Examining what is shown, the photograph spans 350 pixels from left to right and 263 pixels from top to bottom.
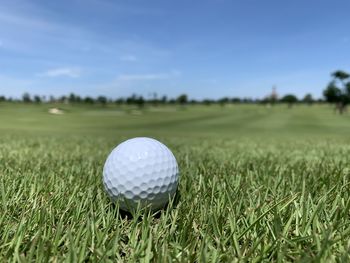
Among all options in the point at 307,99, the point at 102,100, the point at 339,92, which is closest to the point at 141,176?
the point at 339,92

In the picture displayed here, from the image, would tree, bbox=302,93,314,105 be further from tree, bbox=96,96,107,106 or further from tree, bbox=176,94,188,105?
tree, bbox=96,96,107,106

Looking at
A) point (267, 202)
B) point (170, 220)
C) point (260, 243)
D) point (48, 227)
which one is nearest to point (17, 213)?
point (48, 227)

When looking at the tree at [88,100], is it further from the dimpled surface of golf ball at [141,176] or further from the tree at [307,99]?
the dimpled surface of golf ball at [141,176]

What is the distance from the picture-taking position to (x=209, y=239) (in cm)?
186

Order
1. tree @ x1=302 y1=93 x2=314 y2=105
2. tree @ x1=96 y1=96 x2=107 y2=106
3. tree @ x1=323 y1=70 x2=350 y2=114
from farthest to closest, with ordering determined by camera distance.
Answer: tree @ x1=302 y1=93 x2=314 y2=105 < tree @ x1=96 y1=96 x2=107 y2=106 < tree @ x1=323 y1=70 x2=350 y2=114

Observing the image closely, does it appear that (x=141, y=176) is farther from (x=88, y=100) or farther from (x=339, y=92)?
(x=88, y=100)

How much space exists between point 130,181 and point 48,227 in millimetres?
771

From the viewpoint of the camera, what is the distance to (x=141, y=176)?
259 centimetres

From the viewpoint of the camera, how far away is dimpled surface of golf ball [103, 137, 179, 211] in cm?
251

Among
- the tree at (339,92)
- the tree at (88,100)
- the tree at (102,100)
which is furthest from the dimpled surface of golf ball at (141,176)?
the tree at (88,100)

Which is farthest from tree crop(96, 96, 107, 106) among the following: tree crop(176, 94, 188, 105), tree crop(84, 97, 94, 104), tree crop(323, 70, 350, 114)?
tree crop(323, 70, 350, 114)

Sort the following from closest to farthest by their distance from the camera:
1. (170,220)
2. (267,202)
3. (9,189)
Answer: (170,220) → (267,202) → (9,189)

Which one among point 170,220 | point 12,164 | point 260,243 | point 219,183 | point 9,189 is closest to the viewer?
point 260,243

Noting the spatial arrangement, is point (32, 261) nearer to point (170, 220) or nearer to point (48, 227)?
point (48, 227)
